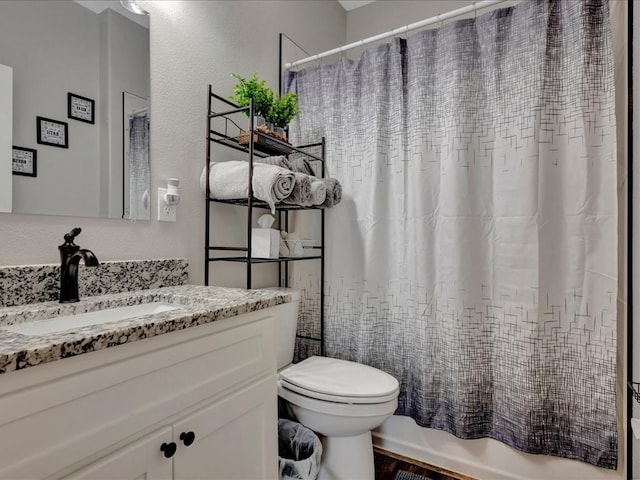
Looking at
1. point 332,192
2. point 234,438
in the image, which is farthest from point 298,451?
point 332,192

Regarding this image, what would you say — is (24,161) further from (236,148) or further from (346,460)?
(346,460)

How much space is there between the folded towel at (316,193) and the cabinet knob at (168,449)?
1.03m

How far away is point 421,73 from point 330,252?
95 centimetres

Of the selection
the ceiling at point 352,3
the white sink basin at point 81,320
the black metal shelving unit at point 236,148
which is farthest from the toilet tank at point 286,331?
the ceiling at point 352,3

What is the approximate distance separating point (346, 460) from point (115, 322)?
1112 millimetres

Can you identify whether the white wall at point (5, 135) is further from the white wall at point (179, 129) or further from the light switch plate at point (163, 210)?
the light switch plate at point (163, 210)

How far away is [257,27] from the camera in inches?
69.9

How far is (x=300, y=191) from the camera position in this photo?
4.96ft

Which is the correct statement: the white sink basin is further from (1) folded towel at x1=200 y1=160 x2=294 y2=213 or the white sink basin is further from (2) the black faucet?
(1) folded towel at x1=200 y1=160 x2=294 y2=213

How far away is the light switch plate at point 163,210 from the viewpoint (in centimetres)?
129

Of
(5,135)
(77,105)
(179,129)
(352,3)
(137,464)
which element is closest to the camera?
(137,464)

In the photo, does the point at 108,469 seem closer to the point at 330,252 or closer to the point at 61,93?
the point at 61,93

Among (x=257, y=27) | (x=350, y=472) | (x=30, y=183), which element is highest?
(x=257, y=27)

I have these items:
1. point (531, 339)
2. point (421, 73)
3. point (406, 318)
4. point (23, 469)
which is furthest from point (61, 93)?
point (531, 339)
